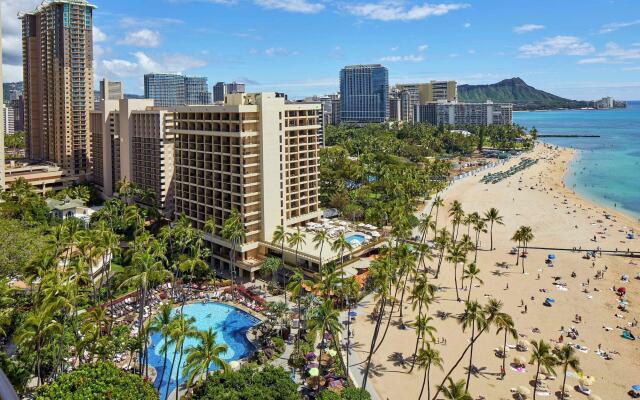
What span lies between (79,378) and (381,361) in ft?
84.1

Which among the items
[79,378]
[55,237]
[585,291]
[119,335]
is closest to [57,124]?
[55,237]

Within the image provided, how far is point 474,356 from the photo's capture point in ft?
148

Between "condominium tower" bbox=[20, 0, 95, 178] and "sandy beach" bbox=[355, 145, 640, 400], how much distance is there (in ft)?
283

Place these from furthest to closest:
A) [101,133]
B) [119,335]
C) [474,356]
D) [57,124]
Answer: [57,124] → [101,133] → [474,356] → [119,335]

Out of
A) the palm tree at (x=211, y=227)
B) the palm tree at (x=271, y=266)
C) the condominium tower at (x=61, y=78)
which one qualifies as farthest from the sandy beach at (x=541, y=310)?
the condominium tower at (x=61, y=78)

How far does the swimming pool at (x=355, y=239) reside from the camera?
223 ft

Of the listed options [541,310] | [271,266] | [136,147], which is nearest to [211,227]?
[271,266]

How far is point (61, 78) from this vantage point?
109500mm

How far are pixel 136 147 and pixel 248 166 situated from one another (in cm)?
3825

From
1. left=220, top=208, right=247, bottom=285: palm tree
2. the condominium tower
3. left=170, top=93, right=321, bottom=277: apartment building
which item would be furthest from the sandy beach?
the condominium tower

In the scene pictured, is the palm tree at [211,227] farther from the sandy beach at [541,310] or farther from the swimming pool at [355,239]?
the sandy beach at [541,310]

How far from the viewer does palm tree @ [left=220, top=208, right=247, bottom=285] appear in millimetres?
59125

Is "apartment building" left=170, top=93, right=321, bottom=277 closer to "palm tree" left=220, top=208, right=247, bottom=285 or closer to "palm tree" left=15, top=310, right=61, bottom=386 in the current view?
"palm tree" left=220, top=208, right=247, bottom=285

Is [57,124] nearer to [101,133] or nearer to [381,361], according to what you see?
[101,133]
